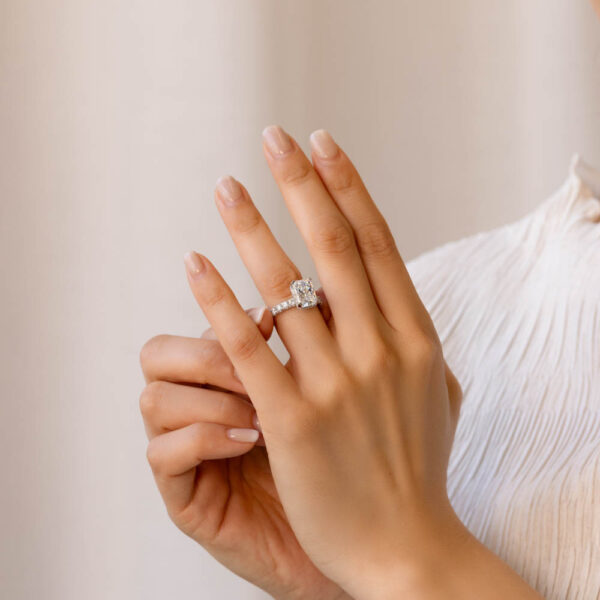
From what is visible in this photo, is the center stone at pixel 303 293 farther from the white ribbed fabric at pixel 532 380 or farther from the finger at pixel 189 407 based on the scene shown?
the white ribbed fabric at pixel 532 380

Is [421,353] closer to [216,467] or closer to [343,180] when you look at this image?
[343,180]

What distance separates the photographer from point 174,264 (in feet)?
3.92

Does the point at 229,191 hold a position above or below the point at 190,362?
above

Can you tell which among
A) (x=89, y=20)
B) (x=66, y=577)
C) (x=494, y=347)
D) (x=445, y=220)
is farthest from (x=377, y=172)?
(x=66, y=577)

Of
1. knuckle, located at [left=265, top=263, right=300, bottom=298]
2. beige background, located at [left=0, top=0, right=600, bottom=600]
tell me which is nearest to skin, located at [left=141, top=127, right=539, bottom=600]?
knuckle, located at [left=265, top=263, right=300, bottom=298]

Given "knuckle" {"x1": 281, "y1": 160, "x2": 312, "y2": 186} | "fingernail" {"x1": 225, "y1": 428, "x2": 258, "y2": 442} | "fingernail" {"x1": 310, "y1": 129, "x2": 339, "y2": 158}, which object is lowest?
"fingernail" {"x1": 225, "y1": 428, "x2": 258, "y2": 442}

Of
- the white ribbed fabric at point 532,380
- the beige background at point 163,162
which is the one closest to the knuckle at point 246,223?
the white ribbed fabric at point 532,380

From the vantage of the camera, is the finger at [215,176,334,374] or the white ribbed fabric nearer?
the finger at [215,176,334,374]

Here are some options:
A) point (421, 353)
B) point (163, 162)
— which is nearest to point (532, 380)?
point (421, 353)

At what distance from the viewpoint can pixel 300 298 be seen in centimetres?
51

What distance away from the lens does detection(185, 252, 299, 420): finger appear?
1.60ft

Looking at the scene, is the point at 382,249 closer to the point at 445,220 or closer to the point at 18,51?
the point at 18,51

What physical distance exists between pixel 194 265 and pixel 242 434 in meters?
0.13

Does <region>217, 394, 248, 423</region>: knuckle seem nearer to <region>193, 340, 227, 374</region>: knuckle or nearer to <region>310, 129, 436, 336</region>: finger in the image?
<region>193, 340, 227, 374</region>: knuckle
